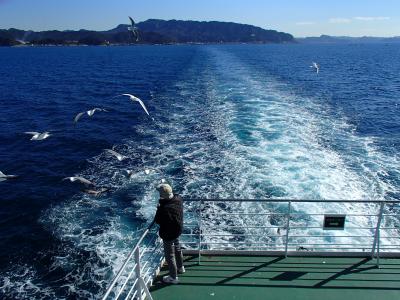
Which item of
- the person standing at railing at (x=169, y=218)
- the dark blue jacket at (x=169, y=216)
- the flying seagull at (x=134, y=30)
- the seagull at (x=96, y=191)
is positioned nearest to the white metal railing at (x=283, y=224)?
the seagull at (x=96, y=191)

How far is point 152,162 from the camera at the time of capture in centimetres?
1839

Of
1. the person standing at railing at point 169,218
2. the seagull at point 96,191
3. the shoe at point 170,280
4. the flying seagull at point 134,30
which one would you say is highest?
the flying seagull at point 134,30

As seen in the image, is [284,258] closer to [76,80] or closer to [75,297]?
[75,297]

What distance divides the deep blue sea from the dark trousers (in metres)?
4.50

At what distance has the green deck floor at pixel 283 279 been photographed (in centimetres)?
595

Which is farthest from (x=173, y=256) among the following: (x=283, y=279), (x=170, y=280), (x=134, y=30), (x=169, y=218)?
(x=134, y=30)

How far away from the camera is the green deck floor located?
5945mm

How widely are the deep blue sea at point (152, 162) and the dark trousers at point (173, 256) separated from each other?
4.50m

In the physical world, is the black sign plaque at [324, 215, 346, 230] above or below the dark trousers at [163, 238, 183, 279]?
above

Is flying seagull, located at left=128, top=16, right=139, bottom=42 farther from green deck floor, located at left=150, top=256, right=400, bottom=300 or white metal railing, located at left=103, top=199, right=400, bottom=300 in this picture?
green deck floor, located at left=150, top=256, right=400, bottom=300

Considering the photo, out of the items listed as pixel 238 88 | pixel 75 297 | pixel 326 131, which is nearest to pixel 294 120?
pixel 326 131

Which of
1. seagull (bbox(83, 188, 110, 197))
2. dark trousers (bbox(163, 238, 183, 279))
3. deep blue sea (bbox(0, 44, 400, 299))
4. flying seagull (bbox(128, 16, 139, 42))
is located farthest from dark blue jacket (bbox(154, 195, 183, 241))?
flying seagull (bbox(128, 16, 139, 42))

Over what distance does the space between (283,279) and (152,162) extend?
499 inches

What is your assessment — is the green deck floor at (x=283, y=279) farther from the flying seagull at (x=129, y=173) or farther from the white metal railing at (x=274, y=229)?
the flying seagull at (x=129, y=173)
